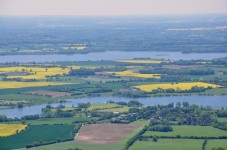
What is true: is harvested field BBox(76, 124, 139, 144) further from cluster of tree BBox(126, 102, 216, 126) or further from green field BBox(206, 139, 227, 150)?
green field BBox(206, 139, 227, 150)

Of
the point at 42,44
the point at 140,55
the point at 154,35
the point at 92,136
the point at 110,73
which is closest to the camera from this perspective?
the point at 92,136

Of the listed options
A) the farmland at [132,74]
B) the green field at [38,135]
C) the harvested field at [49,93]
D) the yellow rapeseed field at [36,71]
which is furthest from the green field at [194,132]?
the yellow rapeseed field at [36,71]

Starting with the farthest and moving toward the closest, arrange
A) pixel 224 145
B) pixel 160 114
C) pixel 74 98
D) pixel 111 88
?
pixel 111 88, pixel 74 98, pixel 160 114, pixel 224 145

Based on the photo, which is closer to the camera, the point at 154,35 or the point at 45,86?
the point at 45,86

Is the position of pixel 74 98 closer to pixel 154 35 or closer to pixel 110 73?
pixel 110 73

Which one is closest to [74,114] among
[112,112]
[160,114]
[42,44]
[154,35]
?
[112,112]
